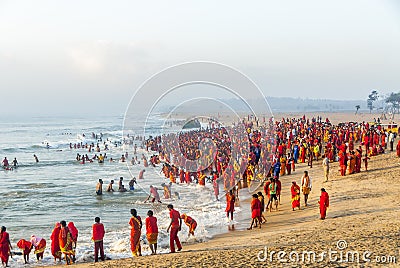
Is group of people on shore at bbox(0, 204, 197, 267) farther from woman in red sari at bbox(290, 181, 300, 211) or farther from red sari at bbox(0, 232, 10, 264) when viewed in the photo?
woman in red sari at bbox(290, 181, 300, 211)

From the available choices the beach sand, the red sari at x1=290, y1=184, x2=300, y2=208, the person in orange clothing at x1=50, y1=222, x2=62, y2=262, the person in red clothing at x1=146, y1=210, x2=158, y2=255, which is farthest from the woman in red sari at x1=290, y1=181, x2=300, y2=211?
the person in orange clothing at x1=50, y1=222, x2=62, y2=262

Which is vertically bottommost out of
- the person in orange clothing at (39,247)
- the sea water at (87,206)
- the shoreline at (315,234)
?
the sea water at (87,206)

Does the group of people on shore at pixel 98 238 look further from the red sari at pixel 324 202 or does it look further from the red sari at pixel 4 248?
the red sari at pixel 324 202

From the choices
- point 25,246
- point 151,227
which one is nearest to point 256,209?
point 151,227

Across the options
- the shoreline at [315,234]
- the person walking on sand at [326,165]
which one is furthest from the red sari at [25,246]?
the person walking on sand at [326,165]

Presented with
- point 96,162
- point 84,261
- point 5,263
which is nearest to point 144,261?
point 84,261

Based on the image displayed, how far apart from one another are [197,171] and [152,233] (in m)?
Answer: 13.8

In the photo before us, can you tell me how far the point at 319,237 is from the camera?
941 centimetres

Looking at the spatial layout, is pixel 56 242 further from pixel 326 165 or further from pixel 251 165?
pixel 251 165

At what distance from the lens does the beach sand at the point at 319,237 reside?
7914 mm

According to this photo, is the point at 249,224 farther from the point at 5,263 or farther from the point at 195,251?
the point at 5,263

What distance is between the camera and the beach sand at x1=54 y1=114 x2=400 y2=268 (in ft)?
26.0

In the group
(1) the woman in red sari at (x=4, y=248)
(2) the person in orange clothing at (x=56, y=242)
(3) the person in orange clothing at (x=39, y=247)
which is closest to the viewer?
(2) the person in orange clothing at (x=56, y=242)

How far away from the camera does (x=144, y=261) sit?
884 cm
